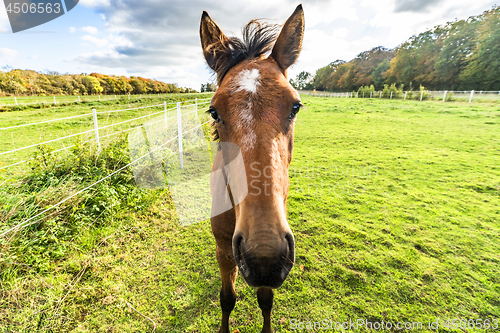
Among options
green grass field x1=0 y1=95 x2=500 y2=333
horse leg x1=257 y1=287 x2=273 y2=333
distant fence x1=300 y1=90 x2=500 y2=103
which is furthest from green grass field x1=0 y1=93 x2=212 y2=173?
distant fence x1=300 y1=90 x2=500 y2=103

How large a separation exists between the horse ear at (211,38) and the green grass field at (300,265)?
269 cm

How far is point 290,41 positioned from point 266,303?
8.16 feet

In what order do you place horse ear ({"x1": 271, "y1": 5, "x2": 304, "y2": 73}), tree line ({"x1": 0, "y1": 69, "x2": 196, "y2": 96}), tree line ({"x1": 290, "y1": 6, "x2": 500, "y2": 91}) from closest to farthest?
1. horse ear ({"x1": 271, "y1": 5, "x2": 304, "y2": 73})
2. tree line ({"x1": 0, "y1": 69, "x2": 196, "y2": 96})
3. tree line ({"x1": 290, "y1": 6, "x2": 500, "y2": 91})

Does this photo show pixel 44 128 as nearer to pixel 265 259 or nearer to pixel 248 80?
pixel 248 80

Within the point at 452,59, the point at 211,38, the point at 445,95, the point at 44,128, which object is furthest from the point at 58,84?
the point at 452,59

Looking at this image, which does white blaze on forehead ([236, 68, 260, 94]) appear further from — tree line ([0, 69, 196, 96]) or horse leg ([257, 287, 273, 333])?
tree line ([0, 69, 196, 96])

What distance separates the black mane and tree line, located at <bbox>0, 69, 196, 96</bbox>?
23.3 m

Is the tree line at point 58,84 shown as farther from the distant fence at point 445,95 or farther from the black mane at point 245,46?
the distant fence at point 445,95

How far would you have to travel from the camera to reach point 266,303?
2104 millimetres

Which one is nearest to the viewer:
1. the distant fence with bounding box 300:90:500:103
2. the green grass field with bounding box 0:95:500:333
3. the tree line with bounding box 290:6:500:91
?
the green grass field with bounding box 0:95:500:333

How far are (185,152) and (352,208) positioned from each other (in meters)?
5.49

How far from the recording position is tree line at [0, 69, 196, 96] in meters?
25.8

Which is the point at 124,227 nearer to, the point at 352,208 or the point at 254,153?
the point at 254,153

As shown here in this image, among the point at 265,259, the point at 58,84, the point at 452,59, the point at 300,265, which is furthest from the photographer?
the point at 452,59
